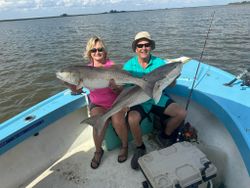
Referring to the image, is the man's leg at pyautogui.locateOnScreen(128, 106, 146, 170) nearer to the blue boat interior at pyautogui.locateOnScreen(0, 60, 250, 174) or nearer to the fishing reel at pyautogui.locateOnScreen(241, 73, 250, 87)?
the blue boat interior at pyautogui.locateOnScreen(0, 60, 250, 174)

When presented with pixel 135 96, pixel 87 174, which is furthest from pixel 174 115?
pixel 87 174

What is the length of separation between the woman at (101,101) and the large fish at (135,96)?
0.22 m

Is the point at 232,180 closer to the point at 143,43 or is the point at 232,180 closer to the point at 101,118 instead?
the point at 101,118

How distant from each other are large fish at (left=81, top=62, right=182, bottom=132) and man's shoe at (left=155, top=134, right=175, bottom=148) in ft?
2.55

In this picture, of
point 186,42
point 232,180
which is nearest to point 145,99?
point 232,180

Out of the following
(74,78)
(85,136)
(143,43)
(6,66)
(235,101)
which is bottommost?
(6,66)

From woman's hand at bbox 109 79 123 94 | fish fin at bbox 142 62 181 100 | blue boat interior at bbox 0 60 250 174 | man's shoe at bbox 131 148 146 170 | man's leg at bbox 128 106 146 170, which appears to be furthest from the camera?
man's shoe at bbox 131 148 146 170

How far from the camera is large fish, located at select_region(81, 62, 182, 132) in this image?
115 inches

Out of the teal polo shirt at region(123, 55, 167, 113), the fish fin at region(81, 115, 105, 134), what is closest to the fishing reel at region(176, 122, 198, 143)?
the teal polo shirt at region(123, 55, 167, 113)

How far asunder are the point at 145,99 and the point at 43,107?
1.42 m

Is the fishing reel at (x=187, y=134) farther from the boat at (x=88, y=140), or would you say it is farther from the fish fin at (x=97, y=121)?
the fish fin at (x=97, y=121)

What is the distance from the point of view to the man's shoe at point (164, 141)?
342 cm

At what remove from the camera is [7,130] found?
2.96 meters

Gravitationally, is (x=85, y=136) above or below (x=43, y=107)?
below
